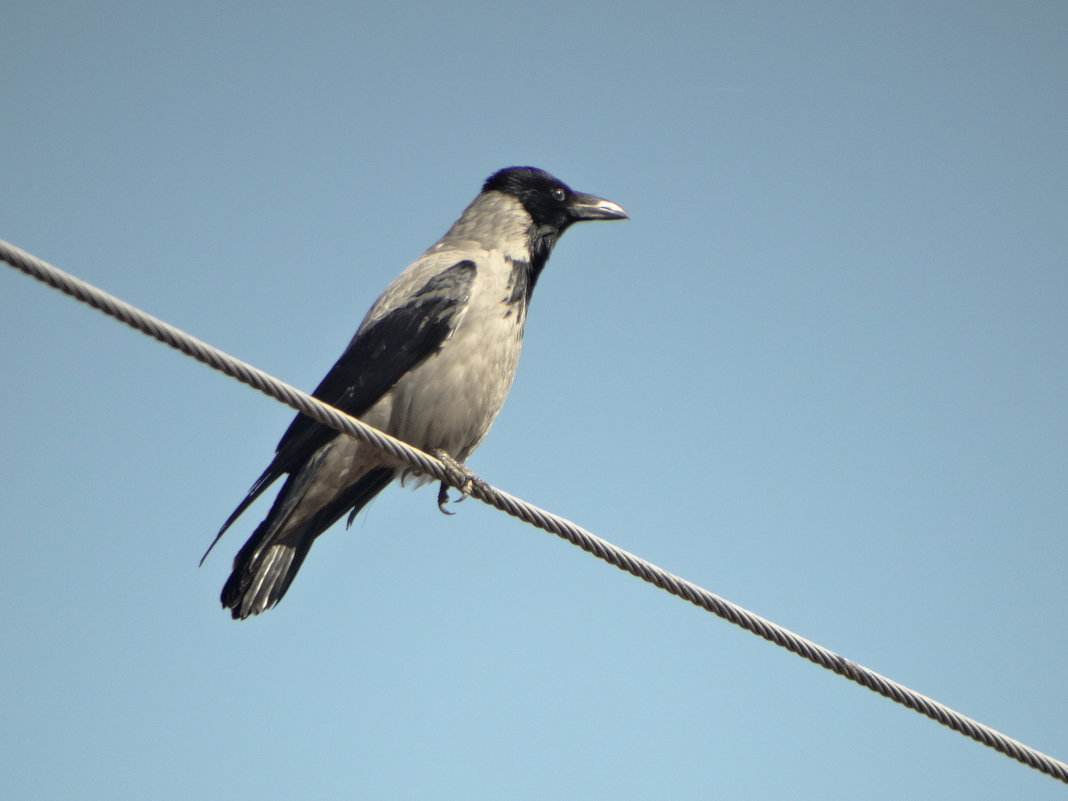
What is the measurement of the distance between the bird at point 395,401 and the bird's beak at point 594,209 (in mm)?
1048

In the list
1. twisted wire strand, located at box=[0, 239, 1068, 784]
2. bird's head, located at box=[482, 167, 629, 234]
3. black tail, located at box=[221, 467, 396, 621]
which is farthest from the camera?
bird's head, located at box=[482, 167, 629, 234]

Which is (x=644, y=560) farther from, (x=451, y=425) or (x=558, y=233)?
(x=558, y=233)

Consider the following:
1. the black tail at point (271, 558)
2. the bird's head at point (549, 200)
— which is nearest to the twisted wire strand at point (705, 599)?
the black tail at point (271, 558)

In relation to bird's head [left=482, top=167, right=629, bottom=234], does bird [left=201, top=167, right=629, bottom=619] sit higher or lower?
lower

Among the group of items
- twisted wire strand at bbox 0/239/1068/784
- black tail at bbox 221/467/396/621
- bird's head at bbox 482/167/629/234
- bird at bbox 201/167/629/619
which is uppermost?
bird's head at bbox 482/167/629/234

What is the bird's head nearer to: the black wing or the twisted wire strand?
the black wing

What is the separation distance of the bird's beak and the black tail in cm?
203

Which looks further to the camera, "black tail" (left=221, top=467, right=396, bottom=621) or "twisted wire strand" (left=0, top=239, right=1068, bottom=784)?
"black tail" (left=221, top=467, right=396, bottom=621)

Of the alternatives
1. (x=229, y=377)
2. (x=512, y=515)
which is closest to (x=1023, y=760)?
(x=512, y=515)

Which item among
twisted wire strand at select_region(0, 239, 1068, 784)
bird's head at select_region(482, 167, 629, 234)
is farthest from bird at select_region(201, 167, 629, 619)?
twisted wire strand at select_region(0, 239, 1068, 784)

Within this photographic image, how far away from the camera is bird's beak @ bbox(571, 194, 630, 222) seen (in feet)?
22.0

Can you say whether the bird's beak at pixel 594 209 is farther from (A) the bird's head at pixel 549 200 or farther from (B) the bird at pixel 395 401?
(B) the bird at pixel 395 401

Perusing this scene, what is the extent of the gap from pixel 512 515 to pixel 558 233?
10.6 ft

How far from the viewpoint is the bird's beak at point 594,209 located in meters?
6.69
